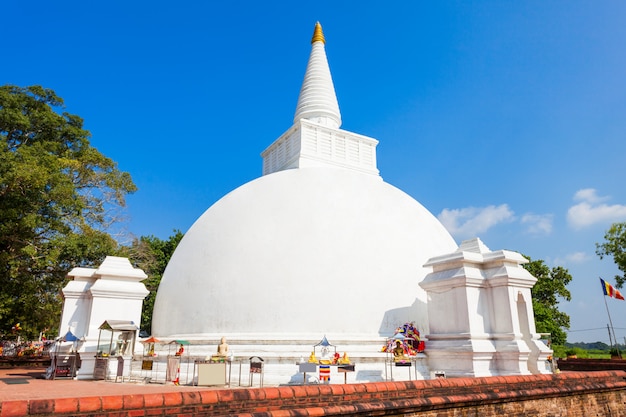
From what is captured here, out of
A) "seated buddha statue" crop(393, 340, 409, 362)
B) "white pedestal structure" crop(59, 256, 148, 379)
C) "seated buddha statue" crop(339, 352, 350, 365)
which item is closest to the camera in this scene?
"seated buddha statue" crop(339, 352, 350, 365)

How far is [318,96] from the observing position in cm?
2077

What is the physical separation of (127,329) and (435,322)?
9173mm

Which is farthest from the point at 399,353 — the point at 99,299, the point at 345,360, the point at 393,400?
the point at 99,299

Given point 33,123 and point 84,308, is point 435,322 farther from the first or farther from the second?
point 33,123

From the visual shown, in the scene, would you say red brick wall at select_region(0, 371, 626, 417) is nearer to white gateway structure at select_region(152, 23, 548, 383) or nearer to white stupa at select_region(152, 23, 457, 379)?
white gateway structure at select_region(152, 23, 548, 383)

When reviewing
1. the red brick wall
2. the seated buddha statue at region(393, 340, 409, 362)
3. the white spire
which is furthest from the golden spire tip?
the red brick wall

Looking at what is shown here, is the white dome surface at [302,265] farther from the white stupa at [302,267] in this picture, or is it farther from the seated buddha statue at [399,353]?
the seated buddha statue at [399,353]

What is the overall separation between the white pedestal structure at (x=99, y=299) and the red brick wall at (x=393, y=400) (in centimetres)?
949

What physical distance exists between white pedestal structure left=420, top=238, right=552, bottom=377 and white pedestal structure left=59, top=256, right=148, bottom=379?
31.7 feet

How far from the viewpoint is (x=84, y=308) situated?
50.9ft

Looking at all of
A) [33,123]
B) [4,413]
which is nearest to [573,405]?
[4,413]

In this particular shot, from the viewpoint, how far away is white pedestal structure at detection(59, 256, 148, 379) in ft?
47.4

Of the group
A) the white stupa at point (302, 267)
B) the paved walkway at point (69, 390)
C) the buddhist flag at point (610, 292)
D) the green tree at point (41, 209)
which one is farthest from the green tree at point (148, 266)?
the buddhist flag at point (610, 292)

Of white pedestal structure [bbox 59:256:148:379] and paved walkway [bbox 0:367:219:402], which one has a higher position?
white pedestal structure [bbox 59:256:148:379]
